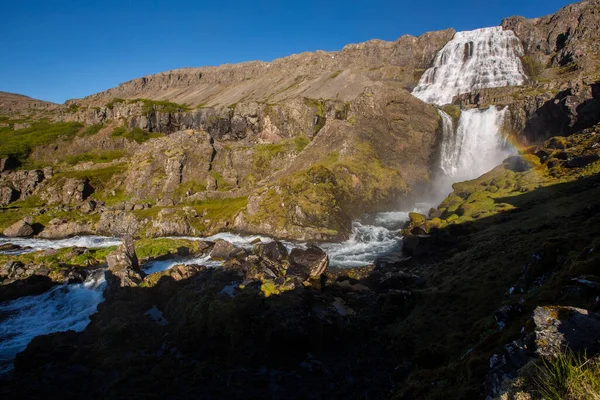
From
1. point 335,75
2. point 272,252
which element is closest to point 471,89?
point 335,75

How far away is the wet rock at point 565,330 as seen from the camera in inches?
265

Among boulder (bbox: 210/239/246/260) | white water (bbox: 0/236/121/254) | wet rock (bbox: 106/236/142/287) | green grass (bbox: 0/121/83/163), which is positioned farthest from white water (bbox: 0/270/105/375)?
green grass (bbox: 0/121/83/163)

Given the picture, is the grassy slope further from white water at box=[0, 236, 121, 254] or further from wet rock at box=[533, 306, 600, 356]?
white water at box=[0, 236, 121, 254]

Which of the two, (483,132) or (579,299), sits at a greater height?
(483,132)

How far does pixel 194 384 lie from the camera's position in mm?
17594

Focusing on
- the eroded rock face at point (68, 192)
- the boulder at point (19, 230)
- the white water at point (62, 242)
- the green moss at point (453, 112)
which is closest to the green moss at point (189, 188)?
the white water at point (62, 242)

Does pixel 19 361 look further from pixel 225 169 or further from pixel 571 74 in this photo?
pixel 571 74

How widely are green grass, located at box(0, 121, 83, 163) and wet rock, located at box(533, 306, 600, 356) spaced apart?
13427cm

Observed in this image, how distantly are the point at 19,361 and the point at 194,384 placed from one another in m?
12.2

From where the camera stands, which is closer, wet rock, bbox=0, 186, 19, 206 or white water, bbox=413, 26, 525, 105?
wet rock, bbox=0, 186, 19, 206

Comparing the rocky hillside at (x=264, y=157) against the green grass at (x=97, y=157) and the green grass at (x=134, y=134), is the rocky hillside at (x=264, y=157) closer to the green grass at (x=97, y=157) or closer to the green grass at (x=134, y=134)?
the green grass at (x=134, y=134)

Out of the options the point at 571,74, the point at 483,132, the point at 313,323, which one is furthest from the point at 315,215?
the point at 571,74

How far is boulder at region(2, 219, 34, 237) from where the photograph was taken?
57.7 m

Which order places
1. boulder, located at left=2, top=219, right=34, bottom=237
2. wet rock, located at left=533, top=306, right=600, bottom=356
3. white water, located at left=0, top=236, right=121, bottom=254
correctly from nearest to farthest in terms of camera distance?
wet rock, located at left=533, top=306, right=600, bottom=356 < white water, located at left=0, top=236, right=121, bottom=254 < boulder, located at left=2, top=219, right=34, bottom=237
